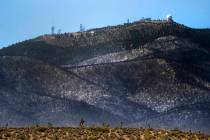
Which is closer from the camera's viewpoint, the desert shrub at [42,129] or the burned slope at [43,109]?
the desert shrub at [42,129]

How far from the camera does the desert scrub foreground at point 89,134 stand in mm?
53750

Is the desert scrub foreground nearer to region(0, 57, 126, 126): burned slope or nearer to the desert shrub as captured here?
the desert shrub

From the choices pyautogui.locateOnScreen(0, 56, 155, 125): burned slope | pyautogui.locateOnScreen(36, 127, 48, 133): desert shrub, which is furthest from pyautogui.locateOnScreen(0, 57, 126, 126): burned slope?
pyautogui.locateOnScreen(36, 127, 48, 133): desert shrub

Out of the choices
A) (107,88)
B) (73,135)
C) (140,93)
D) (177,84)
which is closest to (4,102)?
(107,88)

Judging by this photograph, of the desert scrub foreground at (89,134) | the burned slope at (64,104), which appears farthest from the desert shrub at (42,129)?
the burned slope at (64,104)

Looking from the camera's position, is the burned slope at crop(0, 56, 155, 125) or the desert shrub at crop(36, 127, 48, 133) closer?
the desert shrub at crop(36, 127, 48, 133)

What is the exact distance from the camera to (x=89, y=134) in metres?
A: 55.7

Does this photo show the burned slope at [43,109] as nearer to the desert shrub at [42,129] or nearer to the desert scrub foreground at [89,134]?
the desert shrub at [42,129]

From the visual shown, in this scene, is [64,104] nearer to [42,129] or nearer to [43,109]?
[43,109]

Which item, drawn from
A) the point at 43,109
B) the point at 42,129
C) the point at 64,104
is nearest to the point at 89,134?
the point at 42,129

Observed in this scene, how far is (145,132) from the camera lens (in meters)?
56.7

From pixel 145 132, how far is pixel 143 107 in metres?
126

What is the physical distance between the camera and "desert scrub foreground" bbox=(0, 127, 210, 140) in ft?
176

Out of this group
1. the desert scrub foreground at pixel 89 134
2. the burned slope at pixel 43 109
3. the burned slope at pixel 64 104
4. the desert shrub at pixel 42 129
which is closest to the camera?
the desert scrub foreground at pixel 89 134
